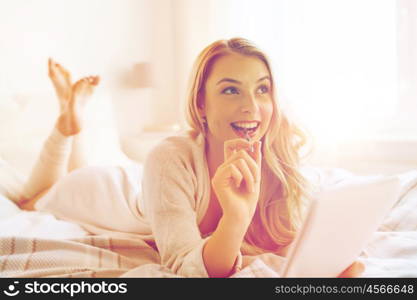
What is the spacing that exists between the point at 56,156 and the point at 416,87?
201 cm

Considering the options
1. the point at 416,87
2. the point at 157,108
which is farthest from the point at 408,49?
the point at 157,108

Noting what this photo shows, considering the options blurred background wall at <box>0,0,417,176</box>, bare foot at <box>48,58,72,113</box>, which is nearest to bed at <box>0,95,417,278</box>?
bare foot at <box>48,58,72,113</box>

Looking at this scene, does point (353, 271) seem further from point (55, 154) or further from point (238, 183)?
point (55, 154)

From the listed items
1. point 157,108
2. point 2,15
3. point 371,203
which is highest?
point 2,15

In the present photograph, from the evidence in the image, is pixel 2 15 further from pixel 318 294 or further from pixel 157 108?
pixel 318 294

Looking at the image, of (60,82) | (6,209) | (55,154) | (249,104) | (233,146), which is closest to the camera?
(233,146)

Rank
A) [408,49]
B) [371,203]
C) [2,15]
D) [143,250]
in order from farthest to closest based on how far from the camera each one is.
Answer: [408,49] < [2,15] < [143,250] < [371,203]

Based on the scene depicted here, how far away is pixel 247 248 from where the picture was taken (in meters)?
0.95

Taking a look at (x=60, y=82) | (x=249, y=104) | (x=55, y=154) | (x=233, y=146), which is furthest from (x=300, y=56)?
(x=233, y=146)

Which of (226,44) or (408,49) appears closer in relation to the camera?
(226,44)

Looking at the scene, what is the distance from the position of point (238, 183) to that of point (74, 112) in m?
1.16

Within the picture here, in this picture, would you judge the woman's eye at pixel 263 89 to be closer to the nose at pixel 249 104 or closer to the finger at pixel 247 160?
the nose at pixel 249 104

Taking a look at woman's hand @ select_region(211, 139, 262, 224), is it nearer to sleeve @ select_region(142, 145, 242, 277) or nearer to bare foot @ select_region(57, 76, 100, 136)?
sleeve @ select_region(142, 145, 242, 277)

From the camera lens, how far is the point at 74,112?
1.71 metres
